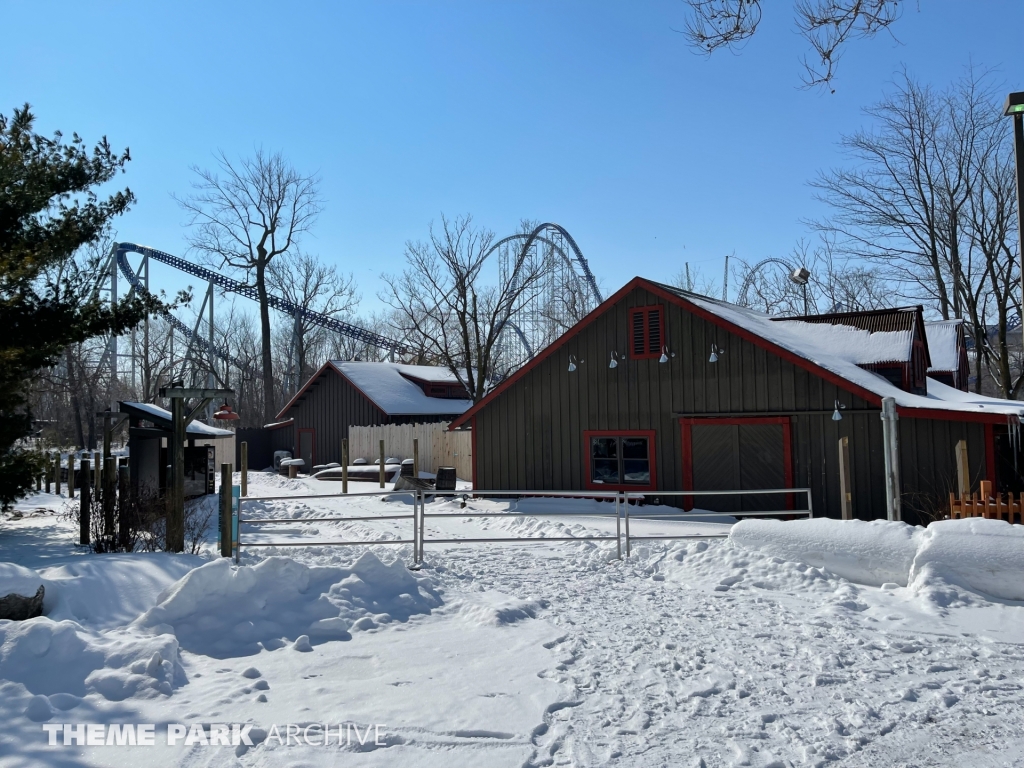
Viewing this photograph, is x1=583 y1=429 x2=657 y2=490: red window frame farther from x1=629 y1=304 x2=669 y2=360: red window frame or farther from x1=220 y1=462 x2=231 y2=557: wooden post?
x1=220 y1=462 x2=231 y2=557: wooden post

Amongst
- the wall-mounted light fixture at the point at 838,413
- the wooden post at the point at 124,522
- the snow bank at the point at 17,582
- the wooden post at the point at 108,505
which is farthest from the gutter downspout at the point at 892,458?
the wooden post at the point at 108,505

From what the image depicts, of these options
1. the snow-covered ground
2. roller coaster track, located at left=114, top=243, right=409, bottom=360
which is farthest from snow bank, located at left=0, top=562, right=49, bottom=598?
roller coaster track, located at left=114, top=243, right=409, bottom=360

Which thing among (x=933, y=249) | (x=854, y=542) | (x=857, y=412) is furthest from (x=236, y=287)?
(x=854, y=542)

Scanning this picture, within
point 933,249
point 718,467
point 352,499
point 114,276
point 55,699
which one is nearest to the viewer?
point 55,699

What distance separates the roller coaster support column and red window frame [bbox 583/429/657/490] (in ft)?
29.0

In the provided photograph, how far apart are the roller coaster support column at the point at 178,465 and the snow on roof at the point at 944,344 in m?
20.3

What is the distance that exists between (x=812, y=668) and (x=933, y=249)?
28.6 metres

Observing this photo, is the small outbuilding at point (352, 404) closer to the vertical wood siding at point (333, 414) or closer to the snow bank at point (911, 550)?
the vertical wood siding at point (333, 414)

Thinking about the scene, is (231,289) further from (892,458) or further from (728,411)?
(892,458)

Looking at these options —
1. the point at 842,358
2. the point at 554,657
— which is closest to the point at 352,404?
the point at 842,358

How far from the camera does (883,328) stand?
18656 mm

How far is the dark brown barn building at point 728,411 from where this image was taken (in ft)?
48.1

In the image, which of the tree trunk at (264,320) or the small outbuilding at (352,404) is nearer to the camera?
the small outbuilding at (352,404)

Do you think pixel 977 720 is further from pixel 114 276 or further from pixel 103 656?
pixel 114 276
